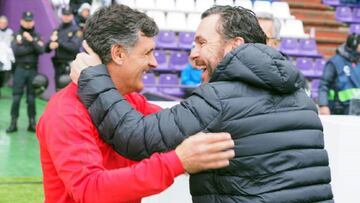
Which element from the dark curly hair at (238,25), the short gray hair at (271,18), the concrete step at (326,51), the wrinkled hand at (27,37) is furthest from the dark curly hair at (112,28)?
the concrete step at (326,51)

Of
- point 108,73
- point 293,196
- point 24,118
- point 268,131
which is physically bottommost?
point 24,118

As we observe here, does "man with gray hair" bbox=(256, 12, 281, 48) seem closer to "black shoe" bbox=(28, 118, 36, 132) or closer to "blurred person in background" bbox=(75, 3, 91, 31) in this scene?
"black shoe" bbox=(28, 118, 36, 132)

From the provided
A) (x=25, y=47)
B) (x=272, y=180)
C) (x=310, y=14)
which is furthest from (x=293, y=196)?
(x=310, y=14)

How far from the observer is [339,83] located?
766 cm

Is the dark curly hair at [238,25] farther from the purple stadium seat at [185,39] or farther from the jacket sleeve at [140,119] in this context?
the purple stadium seat at [185,39]

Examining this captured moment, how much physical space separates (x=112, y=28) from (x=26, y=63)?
25.6ft

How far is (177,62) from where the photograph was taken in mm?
11883

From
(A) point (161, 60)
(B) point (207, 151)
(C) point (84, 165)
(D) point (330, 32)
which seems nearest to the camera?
(B) point (207, 151)

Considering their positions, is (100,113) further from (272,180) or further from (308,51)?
(308,51)

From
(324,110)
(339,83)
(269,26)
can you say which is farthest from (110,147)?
(339,83)

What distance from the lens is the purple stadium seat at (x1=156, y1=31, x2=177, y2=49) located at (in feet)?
39.9

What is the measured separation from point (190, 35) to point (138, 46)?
33.5 ft

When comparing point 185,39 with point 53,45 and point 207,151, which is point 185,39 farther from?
point 207,151

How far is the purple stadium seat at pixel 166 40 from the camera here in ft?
39.9
